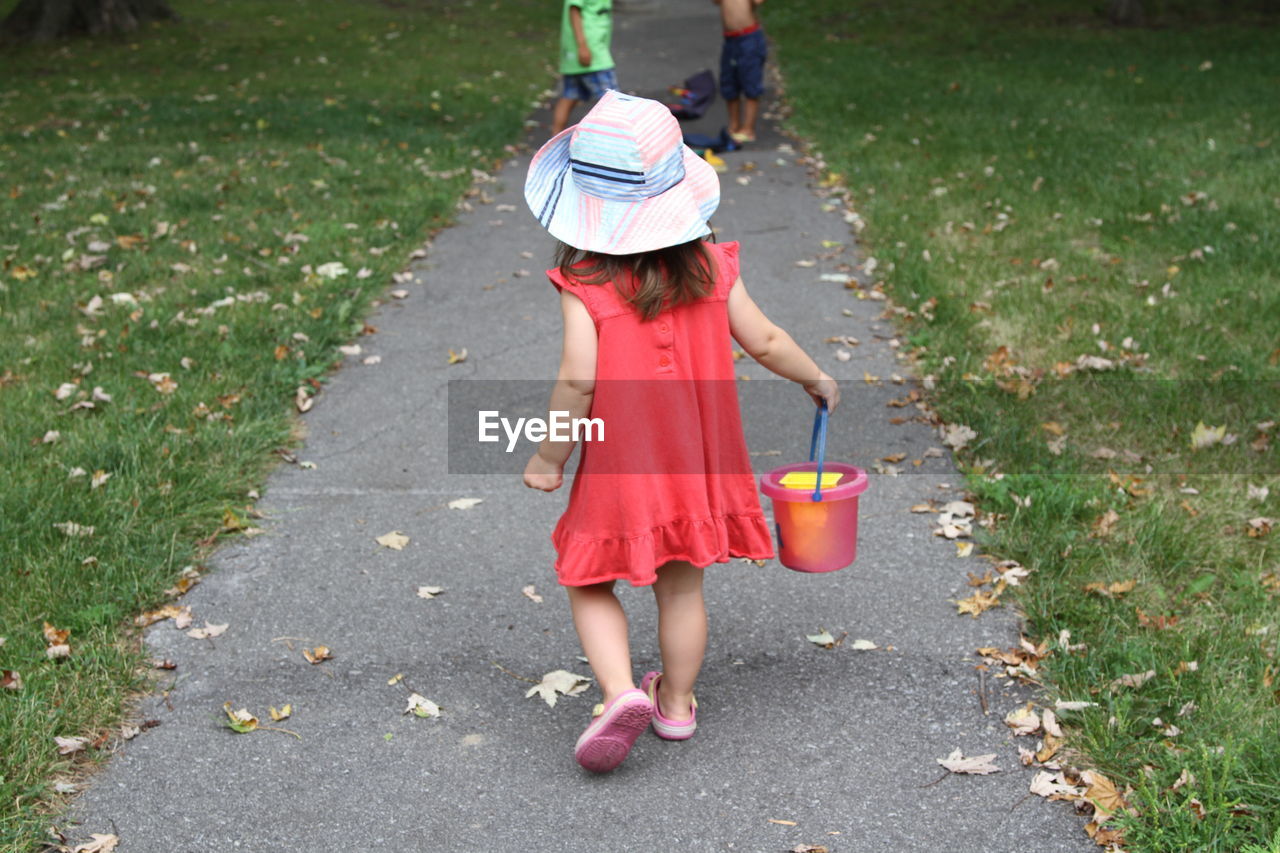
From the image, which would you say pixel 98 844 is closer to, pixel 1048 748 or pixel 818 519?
pixel 818 519

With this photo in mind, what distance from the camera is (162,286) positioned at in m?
6.60

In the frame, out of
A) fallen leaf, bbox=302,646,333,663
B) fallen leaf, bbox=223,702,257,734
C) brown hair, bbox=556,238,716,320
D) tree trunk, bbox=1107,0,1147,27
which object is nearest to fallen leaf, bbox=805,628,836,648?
brown hair, bbox=556,238,716,320

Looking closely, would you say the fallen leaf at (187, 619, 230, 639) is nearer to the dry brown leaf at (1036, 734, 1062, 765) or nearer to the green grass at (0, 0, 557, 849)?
the green grass at (0, 0, 557, 849)

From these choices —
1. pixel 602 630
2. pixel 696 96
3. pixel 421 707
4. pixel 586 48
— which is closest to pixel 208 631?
pixel 421 707

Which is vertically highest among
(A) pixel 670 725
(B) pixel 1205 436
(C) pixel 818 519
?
(C) pixel 818 519

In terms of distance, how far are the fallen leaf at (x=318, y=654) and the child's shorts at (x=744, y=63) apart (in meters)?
7.48

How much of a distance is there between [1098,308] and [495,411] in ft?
9.80

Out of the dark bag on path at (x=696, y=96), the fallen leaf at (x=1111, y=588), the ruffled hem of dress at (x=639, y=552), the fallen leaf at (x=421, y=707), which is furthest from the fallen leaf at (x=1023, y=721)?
the dark bag on path at (x=696, y=96)

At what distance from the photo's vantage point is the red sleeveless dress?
108 inches

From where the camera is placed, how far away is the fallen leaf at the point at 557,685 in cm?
330

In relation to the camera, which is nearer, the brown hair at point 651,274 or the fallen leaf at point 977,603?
the brown hair at point 651,274

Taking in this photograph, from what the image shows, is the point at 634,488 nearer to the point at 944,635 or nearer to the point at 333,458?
the point at 944,635

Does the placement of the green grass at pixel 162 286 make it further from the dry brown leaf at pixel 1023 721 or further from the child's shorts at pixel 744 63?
the dry brown leaf at pixel 1023 721

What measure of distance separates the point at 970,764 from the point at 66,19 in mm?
18927
